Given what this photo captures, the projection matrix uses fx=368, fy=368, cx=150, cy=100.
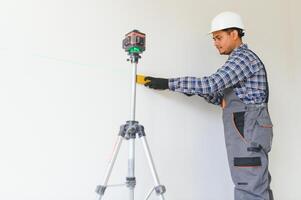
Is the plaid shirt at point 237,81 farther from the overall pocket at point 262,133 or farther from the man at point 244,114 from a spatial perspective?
the overall pocket at point 262,133

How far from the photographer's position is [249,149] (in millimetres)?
1985

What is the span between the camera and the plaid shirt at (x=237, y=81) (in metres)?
2.04

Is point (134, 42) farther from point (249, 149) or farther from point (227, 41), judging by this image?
point (249, 149)

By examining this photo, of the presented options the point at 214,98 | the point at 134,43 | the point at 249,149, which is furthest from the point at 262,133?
the point at 134,43

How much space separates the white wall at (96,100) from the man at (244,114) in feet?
0.93

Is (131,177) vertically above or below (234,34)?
below

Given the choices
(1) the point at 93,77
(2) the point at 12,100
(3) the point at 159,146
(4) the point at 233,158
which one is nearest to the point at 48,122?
(2) the point at 12,100

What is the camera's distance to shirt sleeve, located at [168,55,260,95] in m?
2.04

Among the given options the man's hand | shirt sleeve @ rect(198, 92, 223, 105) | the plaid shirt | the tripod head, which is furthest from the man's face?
the tripod head

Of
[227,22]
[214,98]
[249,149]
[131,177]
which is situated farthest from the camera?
[214,98]

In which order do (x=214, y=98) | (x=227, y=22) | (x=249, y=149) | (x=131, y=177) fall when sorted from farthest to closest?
(x=214, y=98) < (x=227, y=22) < (x=249, y=149) < (x=131, y=177)

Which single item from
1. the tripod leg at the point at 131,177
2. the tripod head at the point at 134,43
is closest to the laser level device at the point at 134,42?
the tripod head at the point at 134,43

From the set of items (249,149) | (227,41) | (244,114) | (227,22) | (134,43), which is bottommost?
(249,149)

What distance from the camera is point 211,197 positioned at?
2465mm
